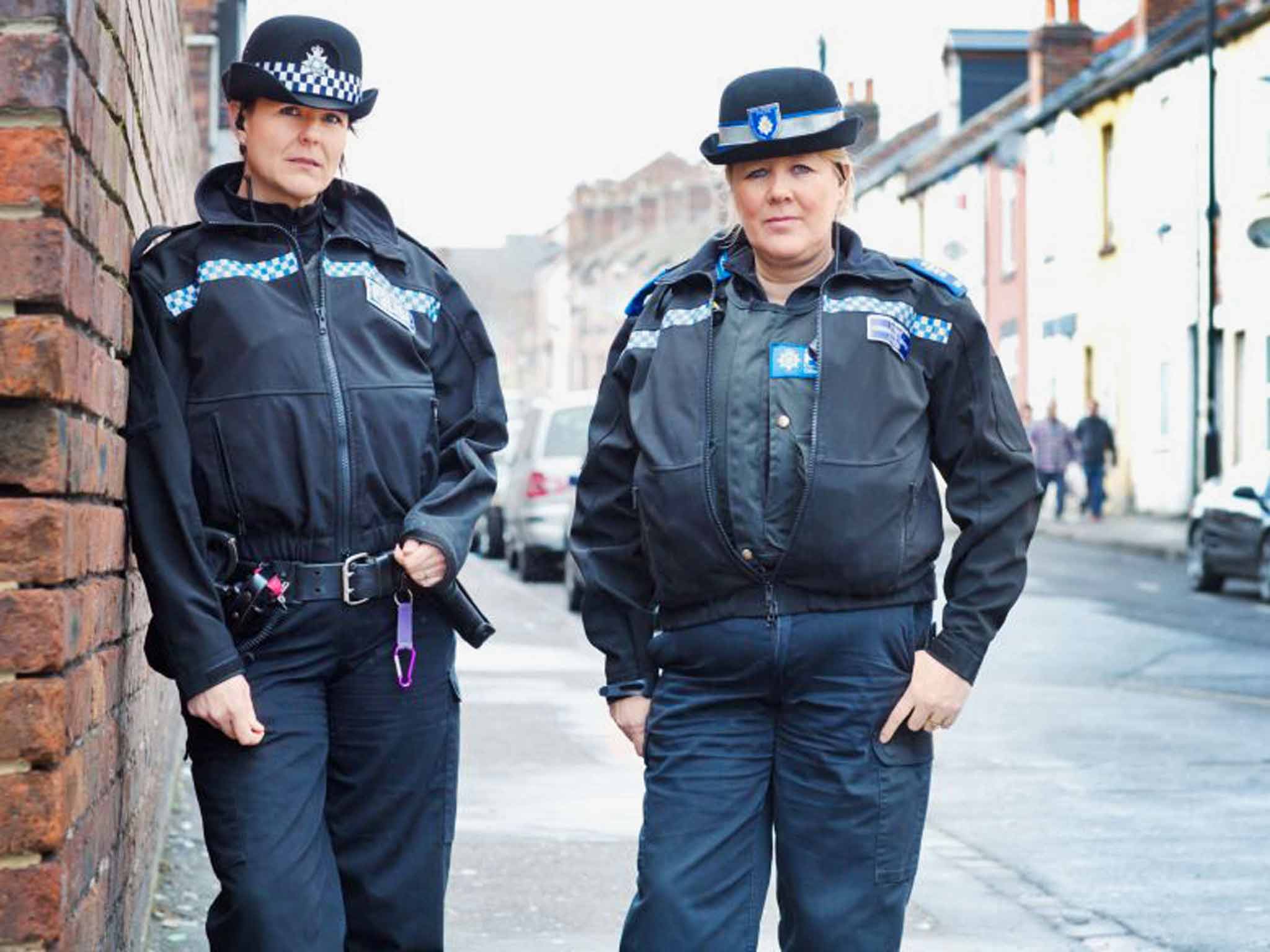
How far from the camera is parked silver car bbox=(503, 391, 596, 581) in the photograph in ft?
71.5

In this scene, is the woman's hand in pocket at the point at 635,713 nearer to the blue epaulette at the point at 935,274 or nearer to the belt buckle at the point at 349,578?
the belt buckle at the point at 349,578

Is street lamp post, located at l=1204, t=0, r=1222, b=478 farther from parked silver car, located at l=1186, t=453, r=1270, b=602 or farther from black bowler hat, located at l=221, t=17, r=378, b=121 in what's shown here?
black bowler hat, located at l=221, t=17, r=378, b=121

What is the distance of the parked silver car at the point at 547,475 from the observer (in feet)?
71.5

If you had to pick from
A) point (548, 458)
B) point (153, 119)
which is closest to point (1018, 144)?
point (548, 458)

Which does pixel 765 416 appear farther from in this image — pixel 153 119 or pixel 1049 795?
pixel 1049 795

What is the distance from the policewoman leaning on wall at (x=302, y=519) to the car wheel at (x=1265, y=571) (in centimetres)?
1631

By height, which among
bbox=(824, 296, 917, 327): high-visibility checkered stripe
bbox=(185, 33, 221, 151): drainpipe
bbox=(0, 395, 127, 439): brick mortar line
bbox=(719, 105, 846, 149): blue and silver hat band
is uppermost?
bbox=(185, 33, 221, 151): drainpipe

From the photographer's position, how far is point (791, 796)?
13.5 feet

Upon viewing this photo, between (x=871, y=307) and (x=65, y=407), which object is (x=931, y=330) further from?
(x=65, y=407)

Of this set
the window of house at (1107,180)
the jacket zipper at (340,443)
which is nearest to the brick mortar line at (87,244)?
the jacket zipper at (340,443)

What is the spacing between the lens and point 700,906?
13.3 ft

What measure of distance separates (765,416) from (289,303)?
2.83 feet

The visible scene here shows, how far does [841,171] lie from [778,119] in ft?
0.61

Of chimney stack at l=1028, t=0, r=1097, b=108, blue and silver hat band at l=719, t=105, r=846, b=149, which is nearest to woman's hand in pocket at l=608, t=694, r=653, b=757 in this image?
blue and silver hat band at l=719, t=105, r=846, b=149
